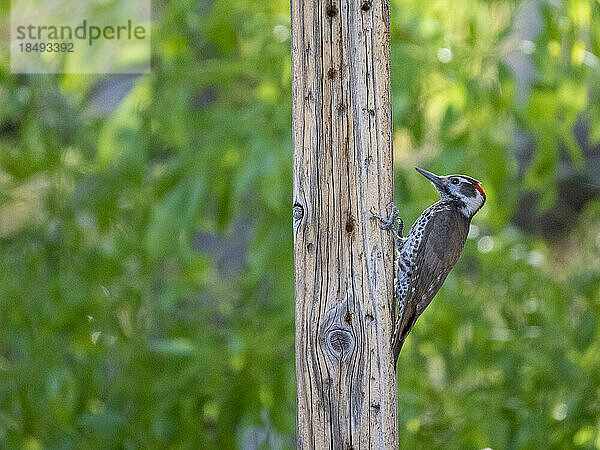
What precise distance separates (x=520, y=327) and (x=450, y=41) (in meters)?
0.96

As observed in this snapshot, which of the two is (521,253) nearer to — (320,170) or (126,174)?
(126,174)

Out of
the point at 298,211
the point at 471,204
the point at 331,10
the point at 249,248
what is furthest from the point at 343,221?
the point at 249,248

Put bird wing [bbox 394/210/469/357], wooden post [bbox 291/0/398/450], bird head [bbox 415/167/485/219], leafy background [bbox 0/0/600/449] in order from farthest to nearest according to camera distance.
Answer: leafy background [bbox 0/0/600/449] → bird head [bbox 415/167/485/219] → bird wing [bbox 394/210/469/357] → wooden post [bbox 291/0/398/450]

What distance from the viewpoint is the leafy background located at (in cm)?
204

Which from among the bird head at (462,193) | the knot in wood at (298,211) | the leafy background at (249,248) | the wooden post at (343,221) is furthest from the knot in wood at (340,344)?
the leafy background at (249,248)

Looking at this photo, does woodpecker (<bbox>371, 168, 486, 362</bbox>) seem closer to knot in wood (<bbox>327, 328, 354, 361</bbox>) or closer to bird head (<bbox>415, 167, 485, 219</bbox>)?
bird head (<bbox>415, 167, 485, 219</bbox>)

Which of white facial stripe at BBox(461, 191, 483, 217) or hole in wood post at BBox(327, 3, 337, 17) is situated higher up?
hole in wood post at BBox(327, 3, 337, 17)

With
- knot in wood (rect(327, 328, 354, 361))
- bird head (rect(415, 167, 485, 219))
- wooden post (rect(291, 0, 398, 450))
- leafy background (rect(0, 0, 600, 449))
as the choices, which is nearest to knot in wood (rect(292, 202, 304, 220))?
wooden post (rect(291, 0, 398, 450))

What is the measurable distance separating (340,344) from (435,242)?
37 cm

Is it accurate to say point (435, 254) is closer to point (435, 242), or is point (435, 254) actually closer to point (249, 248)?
point (435, 242)

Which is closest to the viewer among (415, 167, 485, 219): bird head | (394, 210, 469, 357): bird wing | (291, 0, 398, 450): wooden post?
(291, 0, 398, 450): wooden post

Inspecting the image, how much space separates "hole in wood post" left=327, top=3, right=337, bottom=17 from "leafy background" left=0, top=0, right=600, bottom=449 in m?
0.83

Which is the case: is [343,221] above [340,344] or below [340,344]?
above

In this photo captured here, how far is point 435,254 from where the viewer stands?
133cm
